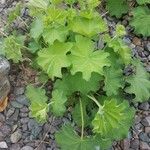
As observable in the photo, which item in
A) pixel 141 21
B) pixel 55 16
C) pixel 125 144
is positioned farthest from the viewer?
pixel 141 21

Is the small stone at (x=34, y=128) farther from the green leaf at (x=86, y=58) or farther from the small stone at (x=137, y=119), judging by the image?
the small stone at (x=137, y=119)

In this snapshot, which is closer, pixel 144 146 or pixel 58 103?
pixel 58 103

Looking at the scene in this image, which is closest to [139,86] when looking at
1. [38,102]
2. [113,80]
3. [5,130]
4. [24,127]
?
[113,80]

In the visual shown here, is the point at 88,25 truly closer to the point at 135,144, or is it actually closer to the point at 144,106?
the point at 144,106

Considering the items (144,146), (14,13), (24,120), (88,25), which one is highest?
(14,13)

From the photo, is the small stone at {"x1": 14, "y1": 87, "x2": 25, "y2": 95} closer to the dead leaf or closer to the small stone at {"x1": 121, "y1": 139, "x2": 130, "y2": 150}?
the dead leaf

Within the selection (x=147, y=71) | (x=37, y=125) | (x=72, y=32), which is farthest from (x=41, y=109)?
(x=147, y=71)

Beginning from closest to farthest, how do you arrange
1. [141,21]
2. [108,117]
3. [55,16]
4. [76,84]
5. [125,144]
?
[108,117] → [55,16] → [76,84] → [125,144] → [141,21]

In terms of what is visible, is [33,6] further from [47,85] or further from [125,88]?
[125,88]
